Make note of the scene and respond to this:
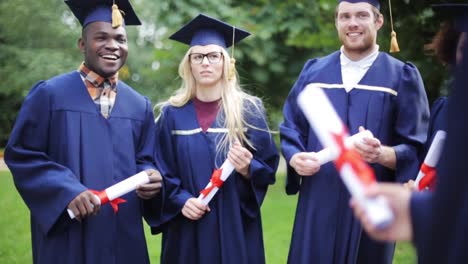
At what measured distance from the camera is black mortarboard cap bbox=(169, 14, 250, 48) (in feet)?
14.4

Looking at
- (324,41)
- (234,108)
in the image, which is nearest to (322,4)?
(324,41)

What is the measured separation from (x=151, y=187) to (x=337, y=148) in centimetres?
225

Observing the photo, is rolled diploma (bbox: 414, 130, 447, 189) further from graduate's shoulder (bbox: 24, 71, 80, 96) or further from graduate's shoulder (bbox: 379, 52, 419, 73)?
graduate's shoulder (bbox: 24, 71, 80, 96)

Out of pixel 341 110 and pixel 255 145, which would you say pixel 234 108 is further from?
pixel 341 110

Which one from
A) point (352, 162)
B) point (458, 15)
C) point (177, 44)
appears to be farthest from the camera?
point (177, 44)

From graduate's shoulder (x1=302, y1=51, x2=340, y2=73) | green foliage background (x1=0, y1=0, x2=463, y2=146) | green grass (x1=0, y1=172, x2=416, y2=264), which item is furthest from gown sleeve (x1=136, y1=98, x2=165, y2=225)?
green foliage background (x1=0, y1=0, x2=463, y2=146)

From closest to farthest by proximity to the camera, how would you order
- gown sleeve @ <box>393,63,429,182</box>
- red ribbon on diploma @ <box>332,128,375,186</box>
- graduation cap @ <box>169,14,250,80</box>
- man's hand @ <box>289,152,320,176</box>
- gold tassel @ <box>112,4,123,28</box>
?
red ribbon on diploma @ <box>332,128,375,186</box>
man's hand @ <box>289,152,320,176</box>
gown sleeve @ <box>393,63,429,182</box>
gold tassel @ <box>112,4,123,28</box>
graduation cap @ <box>169,14,250,80</box>

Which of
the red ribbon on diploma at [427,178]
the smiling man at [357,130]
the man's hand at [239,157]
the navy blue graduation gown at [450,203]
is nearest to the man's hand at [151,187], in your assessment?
the man's hand at [239,157]

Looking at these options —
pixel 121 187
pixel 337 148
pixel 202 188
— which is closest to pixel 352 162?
pixel 337 148

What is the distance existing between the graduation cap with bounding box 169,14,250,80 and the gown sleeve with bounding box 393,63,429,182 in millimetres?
1227

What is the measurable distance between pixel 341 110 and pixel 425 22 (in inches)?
148

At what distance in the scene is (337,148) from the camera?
1803mm

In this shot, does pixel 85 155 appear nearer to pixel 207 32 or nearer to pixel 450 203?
pixel 207 32

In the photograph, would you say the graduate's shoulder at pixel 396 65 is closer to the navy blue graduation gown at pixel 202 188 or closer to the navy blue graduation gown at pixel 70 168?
the navy blue graduation gown at pixel 202 188
